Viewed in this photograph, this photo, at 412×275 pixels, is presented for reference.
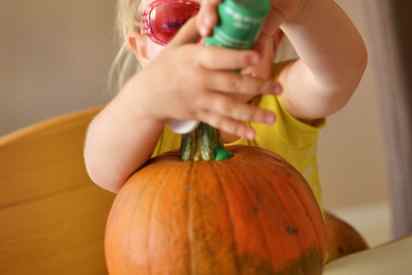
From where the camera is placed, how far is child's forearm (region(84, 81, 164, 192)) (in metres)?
0.52

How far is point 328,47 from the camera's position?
58cm

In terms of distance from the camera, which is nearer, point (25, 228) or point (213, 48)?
point (213, 48)

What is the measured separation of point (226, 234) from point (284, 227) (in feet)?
0.16

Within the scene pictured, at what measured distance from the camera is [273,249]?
48 centimetres

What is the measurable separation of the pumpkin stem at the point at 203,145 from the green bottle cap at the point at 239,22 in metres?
0.12

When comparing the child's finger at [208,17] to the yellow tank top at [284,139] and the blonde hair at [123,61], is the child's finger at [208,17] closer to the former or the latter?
the yellow tank top at [284,139]

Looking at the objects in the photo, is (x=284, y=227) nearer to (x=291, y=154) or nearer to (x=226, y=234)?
(x=226, y=234)

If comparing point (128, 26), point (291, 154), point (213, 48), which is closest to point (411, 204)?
point (291, 154)

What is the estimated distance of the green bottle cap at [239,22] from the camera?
1.24 ft

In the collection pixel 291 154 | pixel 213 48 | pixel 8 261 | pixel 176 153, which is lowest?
pixel 8 261

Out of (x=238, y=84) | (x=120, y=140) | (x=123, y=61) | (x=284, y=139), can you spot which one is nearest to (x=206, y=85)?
(x=238, y=84)

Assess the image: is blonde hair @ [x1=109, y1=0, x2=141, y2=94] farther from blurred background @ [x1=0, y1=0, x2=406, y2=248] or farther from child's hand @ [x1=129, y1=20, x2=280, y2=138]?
child's hand @ [x1=129, y1=20, x2=280, y2=138]

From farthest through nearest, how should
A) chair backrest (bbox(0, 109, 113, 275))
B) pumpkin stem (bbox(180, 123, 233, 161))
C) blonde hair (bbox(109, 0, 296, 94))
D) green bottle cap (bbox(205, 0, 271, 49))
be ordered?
1. blonde hair (bbox(109, 0, 296, 94))
2. chair backrest (bbox(0, 109, 113, 275))
3. pumpkin stem (bbox(180, 123, 233, 161))
4. green bottle cap (bbox(205, 0, 271, 49))

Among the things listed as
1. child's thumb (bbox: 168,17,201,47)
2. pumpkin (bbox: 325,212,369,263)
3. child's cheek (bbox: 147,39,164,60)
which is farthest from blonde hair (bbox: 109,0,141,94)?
child's thumb (bbox: 168,17,201,47)
